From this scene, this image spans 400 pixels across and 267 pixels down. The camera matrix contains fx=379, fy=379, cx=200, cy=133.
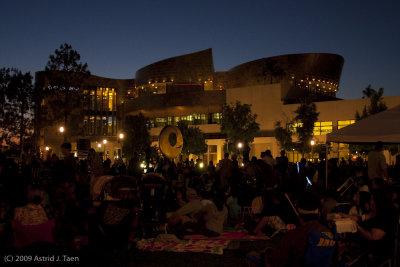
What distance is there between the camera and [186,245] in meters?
6.65

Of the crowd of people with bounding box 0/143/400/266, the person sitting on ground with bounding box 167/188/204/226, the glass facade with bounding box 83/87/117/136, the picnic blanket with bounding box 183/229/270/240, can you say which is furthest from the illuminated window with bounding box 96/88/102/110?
the person sitting on ground with bounding box 167/188/204/226

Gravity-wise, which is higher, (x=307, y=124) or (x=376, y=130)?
(x=307, y=124)

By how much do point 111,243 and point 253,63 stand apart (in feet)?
190

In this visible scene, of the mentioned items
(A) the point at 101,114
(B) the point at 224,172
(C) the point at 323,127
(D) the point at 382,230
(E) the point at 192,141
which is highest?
(A) the point at 101,114

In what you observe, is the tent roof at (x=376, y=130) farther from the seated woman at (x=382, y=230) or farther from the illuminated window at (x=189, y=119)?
the illuminated window at (x=189, y=119)

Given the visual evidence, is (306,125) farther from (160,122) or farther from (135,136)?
(160,122)

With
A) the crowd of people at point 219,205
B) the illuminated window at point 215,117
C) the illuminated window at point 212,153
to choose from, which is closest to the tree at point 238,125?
the illuminated window at point 212,153

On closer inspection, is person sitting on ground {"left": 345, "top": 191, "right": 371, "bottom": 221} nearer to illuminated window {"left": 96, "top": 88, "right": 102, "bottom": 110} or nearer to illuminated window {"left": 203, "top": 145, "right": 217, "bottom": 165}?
illuminated window {"left": 203, "top": 145, "right": 217, "bottom": 165}

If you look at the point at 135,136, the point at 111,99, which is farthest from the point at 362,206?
the point at 111,99

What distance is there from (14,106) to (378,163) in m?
27.8

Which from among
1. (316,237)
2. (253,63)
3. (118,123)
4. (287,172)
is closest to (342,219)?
(316,237)

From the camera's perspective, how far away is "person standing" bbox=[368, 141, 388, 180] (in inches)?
323

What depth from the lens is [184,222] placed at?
7.16 meters

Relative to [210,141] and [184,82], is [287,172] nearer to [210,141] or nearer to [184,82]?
[210,141]
